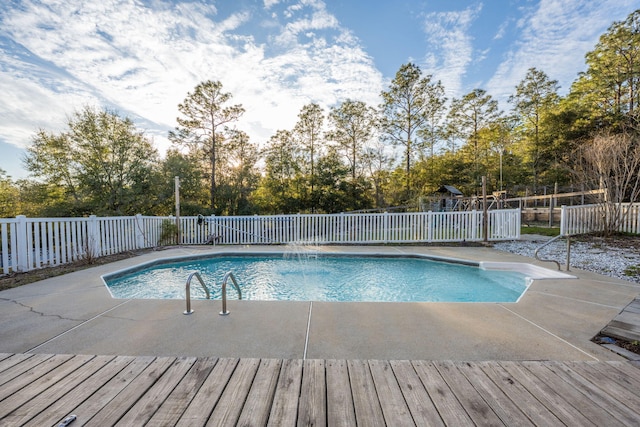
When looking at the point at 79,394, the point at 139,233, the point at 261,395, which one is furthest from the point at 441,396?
the point at 139,233

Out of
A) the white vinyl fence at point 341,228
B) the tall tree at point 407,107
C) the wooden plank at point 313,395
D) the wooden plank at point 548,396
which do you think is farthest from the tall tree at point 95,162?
the wooden plank at point 548,396

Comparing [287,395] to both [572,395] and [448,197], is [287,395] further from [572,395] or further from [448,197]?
[448,197]

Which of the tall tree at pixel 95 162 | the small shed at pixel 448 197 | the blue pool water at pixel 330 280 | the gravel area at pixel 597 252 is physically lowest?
the blue pool water at pixel 330 280

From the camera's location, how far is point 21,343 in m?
2.12

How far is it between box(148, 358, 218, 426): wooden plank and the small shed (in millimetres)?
14918

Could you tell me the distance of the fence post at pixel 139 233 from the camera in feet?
23.7

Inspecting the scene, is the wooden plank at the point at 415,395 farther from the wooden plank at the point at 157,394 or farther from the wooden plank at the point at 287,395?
the wooden plank at the point at 157,394

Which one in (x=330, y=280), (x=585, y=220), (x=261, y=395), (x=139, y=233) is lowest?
(x=330, y=280)

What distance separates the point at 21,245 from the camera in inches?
175

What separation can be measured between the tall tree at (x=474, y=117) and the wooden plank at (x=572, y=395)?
1876 centimetres

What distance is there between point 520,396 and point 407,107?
1622 cm

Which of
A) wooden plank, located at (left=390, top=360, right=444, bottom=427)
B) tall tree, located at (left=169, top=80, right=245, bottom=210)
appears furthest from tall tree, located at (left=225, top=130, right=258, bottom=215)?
wooden plank, located at (left=390, top=360, right=444, bottom=427)

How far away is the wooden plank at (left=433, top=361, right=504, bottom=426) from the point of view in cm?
126

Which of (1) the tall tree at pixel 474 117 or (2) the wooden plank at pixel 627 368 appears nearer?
(2) the wooden plank at pixel 627 368
